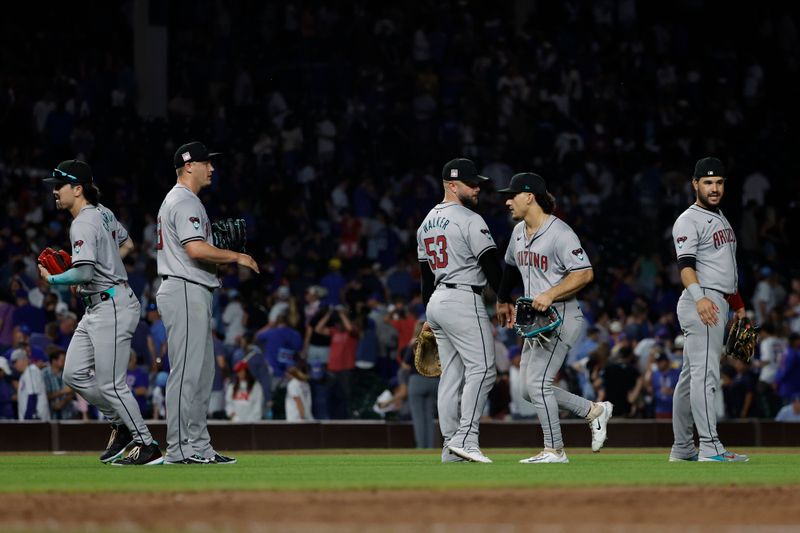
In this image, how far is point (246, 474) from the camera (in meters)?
9.66

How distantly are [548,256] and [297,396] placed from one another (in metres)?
9.06

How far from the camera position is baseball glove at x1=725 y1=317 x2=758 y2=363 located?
11187 mm

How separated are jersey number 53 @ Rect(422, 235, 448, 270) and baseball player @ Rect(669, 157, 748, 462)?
1729 millimetres

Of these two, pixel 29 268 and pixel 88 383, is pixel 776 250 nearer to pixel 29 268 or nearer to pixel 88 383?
pixel 29 268

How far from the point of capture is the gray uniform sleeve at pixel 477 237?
1073 centimetres

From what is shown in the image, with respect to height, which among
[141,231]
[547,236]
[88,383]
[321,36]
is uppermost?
[321,36]

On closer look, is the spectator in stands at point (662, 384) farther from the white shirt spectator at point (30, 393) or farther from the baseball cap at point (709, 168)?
the baseball cap at point (709, 168)

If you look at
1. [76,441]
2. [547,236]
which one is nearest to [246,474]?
[547,236]

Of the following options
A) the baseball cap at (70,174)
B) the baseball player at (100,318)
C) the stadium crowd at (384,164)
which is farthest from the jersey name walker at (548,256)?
the stadium crowd at (384,164)

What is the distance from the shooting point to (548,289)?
10.6 meters

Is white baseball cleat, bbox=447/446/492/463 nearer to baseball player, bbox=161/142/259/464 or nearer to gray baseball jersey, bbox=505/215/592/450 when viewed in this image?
gray baseball jersey, bbox=505/215/592/450

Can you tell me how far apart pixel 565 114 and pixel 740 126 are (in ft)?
11.0

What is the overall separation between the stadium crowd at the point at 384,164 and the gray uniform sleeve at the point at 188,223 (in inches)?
306

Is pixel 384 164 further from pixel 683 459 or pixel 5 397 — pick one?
pixel 683 459
